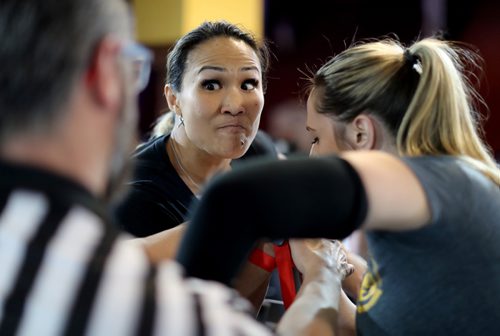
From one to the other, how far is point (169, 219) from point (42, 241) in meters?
1.04

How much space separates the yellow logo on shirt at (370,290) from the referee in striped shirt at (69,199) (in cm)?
43

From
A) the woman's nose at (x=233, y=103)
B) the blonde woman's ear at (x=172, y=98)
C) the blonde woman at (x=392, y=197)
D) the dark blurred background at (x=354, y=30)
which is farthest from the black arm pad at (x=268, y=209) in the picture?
the dark blurred background at (x=354, y=30)

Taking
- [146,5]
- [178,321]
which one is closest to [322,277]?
[178,321]

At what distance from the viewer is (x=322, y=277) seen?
1.18 meters

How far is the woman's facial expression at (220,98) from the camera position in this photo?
1.75 metres

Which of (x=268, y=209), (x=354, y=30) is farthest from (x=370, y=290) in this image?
(x=354, y=30)

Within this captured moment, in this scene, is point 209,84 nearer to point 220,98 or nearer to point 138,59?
point 220,98

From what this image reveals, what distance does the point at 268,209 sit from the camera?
0.83 metres

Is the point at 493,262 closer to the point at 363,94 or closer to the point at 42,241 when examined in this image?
the point at 363,94

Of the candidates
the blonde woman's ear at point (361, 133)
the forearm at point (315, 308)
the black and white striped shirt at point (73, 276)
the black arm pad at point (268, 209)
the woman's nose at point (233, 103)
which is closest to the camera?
the black and white striped shirt at point (73, 276)

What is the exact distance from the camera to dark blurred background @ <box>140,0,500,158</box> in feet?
15.6

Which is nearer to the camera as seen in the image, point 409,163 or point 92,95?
point 92,95

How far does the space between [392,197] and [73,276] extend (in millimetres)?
412

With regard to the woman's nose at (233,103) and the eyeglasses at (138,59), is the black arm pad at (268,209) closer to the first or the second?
the eyeglasses at (138,59)
